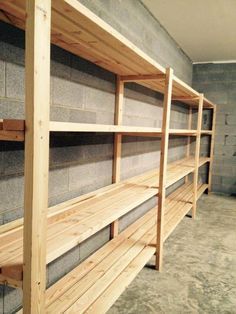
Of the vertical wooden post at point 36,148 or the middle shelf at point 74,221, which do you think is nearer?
the vertical wooden post at point 36,148

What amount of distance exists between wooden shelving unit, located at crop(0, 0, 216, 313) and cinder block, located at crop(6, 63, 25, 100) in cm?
20

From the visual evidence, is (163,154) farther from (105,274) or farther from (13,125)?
(13,125)

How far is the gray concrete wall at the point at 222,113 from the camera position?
4910 millimetres

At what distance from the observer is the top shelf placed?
3.49 feet

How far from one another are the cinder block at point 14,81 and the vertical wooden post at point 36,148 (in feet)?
1.69

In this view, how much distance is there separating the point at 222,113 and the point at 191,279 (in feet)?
11.6

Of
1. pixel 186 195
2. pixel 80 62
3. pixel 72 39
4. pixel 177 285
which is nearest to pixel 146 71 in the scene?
pixel 80 62

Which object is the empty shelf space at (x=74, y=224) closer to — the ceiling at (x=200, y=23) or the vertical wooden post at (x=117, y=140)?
the vertical wooden post at (x=117, y=140)

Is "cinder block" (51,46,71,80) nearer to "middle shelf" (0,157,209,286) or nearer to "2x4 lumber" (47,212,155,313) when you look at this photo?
"middle shelf" (0,157,209,286)

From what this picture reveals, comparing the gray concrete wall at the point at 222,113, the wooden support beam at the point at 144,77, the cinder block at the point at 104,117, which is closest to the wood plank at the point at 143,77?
the wooden support beam at the point at 144,77

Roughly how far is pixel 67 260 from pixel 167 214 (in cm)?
158

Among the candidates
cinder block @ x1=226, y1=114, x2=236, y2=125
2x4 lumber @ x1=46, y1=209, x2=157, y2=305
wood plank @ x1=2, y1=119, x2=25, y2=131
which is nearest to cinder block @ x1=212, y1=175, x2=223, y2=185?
cinder block @ x1=226, y1=114, x2=236, y2=125

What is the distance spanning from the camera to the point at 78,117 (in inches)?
73.9

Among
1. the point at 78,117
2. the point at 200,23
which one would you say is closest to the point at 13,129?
the point at 78,117
